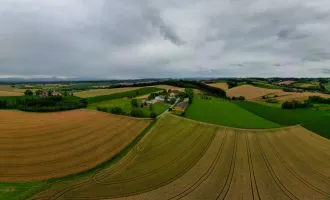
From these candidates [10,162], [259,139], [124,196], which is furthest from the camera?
[259,139]

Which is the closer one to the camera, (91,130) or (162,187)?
(162,187)

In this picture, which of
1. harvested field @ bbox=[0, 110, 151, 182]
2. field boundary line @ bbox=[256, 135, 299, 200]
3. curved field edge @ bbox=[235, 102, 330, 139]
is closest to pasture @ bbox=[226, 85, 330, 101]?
curved field edge @ bbox=[235, 102, 330, 139]

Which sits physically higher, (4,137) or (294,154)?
(4,137)

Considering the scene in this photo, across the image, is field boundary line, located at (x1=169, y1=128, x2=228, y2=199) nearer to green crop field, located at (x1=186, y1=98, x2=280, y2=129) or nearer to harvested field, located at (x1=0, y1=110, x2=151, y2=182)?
harvested field, located at (x1=0, y1=110, x2=151, y2=182)

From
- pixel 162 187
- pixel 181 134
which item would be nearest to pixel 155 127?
pixel 181 134

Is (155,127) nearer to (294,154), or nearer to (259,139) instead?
(259,139)
